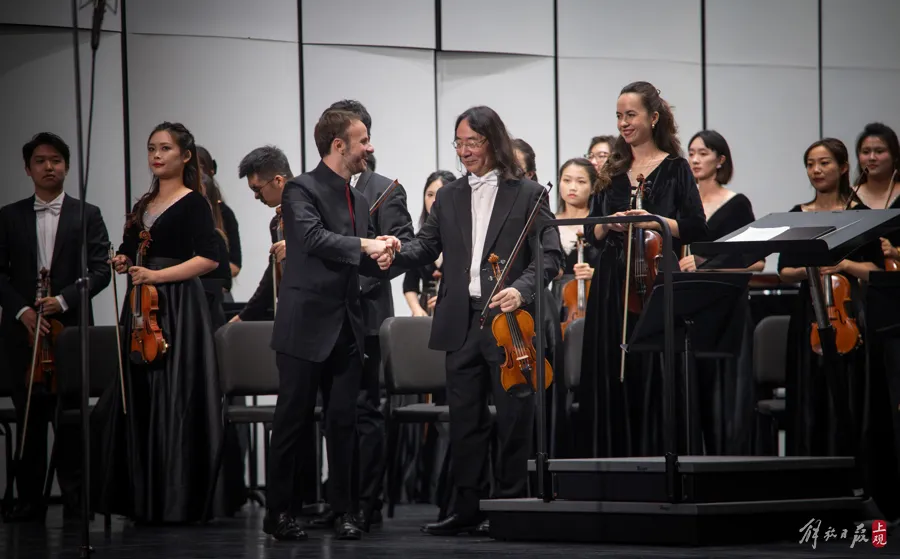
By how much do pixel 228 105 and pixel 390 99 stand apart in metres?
0.96

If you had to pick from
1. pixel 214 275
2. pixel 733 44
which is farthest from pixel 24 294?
pixel 733 44

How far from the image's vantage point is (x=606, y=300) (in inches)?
169

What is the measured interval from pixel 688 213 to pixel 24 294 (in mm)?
2562

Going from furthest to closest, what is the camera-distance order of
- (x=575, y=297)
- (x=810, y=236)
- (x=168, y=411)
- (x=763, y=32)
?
(x=763, y=32) < (x=575, y=297) < (x=168, y=411) < (x=810, y=236)

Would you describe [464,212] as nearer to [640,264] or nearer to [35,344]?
[640,264]

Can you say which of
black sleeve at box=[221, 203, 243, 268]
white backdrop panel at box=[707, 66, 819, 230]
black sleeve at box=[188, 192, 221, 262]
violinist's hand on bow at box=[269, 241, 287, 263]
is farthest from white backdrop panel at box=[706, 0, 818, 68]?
black sleeve at box=[188, 192, 221, 262]

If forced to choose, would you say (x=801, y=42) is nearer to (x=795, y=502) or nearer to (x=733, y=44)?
(x=733, y=44)

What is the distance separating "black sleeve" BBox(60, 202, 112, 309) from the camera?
4.95 meters

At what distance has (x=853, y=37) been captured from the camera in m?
7.99

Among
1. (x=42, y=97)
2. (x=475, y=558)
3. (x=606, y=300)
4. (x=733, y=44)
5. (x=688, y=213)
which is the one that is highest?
(x=733, y=44)

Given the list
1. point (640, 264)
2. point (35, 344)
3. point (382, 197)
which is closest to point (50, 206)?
point (35, 344)

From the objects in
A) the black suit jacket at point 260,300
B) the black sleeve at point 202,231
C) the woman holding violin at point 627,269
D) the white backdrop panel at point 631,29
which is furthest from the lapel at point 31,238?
the white backdrop panel at point 631,29

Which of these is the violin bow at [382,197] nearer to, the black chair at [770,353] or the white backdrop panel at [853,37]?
the black chair at [770,353]

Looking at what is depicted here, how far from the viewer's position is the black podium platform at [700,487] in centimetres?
342
